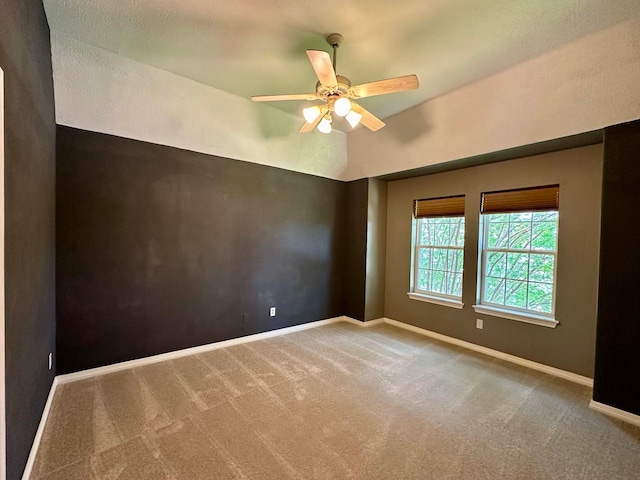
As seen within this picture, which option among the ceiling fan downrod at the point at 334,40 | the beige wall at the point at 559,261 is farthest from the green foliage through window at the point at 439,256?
the ceiling fan downrod at the point at 334,40

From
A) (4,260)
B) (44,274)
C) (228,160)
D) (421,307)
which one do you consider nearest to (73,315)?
(44,274)

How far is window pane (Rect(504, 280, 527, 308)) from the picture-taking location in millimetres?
3395

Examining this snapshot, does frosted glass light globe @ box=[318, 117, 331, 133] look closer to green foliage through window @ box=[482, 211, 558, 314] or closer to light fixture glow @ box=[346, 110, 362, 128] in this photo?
light fixture glow @ box=[346, 110, 362, 128]

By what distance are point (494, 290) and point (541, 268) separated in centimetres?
59

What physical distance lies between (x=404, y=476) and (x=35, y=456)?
224 centimetres

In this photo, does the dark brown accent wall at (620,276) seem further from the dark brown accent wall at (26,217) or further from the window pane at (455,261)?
the dark brown accent wall at (26,217)

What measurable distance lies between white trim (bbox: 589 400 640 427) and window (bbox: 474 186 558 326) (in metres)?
0.82

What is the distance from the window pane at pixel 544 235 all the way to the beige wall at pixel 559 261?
4.1 inches

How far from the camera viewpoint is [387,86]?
2162 mm

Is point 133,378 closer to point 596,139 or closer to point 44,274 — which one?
point 44,274

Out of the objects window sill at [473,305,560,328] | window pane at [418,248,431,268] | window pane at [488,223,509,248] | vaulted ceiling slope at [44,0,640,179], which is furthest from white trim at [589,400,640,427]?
vaulted ceiling slope at [44,0,640,179]

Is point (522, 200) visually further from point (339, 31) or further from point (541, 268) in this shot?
point (339, 31)

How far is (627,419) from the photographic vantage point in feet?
7.52

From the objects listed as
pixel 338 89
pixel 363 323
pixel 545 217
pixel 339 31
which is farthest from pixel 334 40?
pixel 363 323
